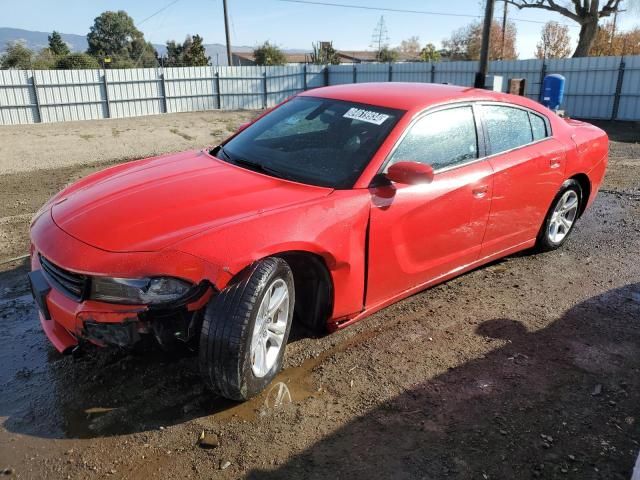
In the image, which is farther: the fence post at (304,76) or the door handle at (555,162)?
the fence post at (304,76)

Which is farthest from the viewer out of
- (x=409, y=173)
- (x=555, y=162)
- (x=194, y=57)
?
(x=194, y=57)

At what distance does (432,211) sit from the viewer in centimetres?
353

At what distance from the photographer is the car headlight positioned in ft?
8.18

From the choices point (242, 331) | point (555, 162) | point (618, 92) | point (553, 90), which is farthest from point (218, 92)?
point (242, 331)

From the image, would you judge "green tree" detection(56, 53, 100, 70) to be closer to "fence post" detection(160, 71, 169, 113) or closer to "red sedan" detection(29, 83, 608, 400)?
"fence post" detection(160, 71, 169, 113)

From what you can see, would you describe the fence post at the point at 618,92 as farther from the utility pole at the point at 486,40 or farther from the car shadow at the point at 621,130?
the utility pole at the point at 486,40

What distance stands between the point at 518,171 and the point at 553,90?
11517 mm

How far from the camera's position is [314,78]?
2600 cm

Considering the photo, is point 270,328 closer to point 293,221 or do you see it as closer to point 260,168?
point 293,221

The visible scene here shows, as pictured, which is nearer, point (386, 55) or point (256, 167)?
point (256, 167)

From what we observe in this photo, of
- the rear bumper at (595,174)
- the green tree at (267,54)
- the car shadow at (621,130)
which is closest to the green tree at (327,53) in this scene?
the green tree at (267,54)

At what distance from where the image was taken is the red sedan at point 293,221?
254 cm

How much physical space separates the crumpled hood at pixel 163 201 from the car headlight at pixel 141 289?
6.4 inches

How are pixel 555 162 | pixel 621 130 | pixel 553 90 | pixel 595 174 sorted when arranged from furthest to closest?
1. pixel 621 130
2. pixel 553 90
3. pixel 595 174
4. pixel 555 162
